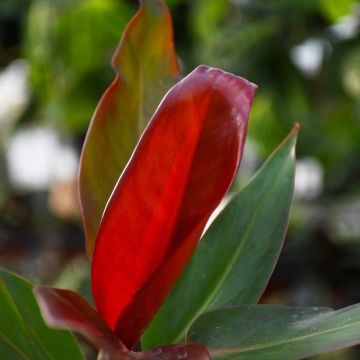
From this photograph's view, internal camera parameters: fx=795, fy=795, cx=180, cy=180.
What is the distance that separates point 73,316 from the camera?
1.04 feet

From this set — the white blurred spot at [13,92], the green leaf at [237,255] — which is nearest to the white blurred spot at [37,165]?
the white blurred spot at [13,92]

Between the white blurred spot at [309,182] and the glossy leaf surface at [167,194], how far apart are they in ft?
5.68

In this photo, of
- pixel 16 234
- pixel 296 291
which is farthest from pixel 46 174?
pixel 296 291

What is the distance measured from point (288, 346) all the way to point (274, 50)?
1.38m

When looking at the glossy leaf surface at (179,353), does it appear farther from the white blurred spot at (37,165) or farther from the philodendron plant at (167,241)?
the white blurred spot at (37,165)

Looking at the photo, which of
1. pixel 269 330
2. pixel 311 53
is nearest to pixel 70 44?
pixel 311 53

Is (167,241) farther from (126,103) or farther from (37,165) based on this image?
(37,165)

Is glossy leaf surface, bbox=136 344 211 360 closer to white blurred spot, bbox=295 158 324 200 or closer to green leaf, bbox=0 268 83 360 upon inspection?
green leaf, bbox=0 268 83 360

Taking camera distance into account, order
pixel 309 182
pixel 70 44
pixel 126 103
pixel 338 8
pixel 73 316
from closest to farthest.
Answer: pixel 73 316
pixel 126 103
pixel 338 8
pixel 70 44
pixel 309 182

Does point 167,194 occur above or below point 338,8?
above

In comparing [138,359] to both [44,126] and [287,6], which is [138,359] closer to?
[287,6]

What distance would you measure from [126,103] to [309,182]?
236 centimetres

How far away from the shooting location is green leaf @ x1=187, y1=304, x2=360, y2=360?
1.14 feet

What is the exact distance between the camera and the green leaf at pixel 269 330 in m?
0.35
